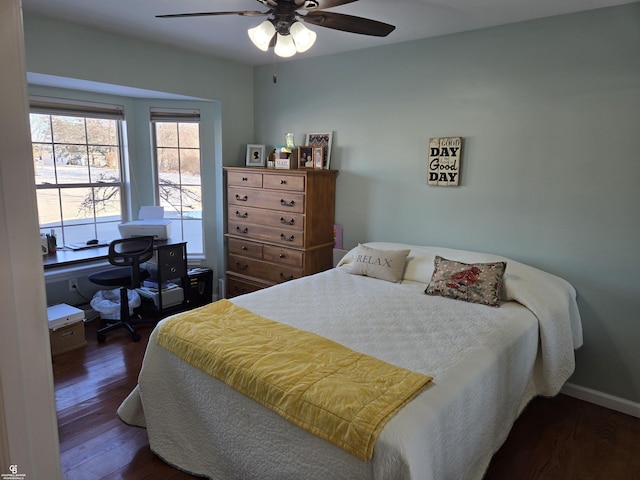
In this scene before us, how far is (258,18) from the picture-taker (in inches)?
112

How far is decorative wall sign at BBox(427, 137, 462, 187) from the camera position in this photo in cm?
319

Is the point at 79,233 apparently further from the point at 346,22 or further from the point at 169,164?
the point at 346,22

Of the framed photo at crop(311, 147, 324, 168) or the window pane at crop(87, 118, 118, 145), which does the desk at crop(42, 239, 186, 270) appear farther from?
the framed photo at crop(311, 147, 324, 168)

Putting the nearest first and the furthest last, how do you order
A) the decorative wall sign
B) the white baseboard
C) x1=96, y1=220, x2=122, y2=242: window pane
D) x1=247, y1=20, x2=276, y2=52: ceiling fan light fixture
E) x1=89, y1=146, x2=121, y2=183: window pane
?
x1=247, y1=20, x2=276, y2=52: ceiling fan light fixture, the white baseboard, the decorative wall sign, x1=89, y1=146, x2=121, y2=183: window pane, x1=96, y1=220, x2=122, y2=242: window pane

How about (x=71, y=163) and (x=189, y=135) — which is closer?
(x=71, y=163)

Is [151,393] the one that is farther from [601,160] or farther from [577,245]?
[601,160]

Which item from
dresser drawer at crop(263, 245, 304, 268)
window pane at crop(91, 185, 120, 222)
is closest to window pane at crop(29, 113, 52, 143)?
window pane at crop(91, 185, 120, 222)

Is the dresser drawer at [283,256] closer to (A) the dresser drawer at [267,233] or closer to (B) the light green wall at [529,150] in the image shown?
(A) the dresser drawer at [267,233]

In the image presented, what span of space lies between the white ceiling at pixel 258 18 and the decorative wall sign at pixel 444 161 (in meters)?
0.80

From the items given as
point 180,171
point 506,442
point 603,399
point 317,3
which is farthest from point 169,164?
point 603,399

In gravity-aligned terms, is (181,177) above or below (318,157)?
below

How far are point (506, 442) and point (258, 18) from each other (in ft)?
10.2

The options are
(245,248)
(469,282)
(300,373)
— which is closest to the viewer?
(300,373)

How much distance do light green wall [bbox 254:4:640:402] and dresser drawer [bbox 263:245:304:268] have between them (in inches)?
27.6
